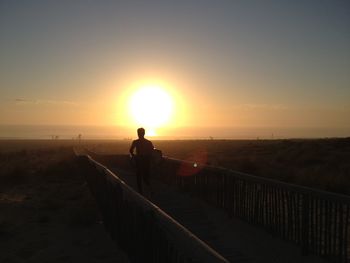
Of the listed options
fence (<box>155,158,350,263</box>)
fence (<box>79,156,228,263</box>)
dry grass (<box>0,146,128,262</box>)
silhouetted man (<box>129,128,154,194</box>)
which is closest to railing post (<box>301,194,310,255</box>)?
fence (<box>155,158,350,263</box>)

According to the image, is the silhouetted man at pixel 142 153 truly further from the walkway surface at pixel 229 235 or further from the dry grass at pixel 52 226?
the dry grass at pixel 52 226

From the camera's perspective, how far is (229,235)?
9.00m

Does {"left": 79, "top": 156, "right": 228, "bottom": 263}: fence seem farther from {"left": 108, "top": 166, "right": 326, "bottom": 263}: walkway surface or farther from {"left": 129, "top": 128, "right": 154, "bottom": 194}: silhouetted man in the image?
{"left": 129, "top": 128, "right": 154, "bottom": 194}: silhouetted man

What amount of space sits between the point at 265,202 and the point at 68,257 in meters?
4.03

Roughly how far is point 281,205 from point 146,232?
170 inches

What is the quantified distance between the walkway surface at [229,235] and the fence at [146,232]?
150 centimetres

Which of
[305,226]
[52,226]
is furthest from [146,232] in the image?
[52,226]

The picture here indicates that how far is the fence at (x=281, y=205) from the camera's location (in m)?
7.18

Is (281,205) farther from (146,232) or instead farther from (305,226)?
(146,232)

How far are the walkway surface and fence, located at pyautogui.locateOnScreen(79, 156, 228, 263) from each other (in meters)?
1.50

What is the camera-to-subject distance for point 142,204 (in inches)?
250

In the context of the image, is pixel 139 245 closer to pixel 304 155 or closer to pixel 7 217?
pixel 7 217

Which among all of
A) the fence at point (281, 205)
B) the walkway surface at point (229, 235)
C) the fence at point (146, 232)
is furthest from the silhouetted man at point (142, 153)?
the fence at point (146, 232)

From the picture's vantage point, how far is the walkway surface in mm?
7607
